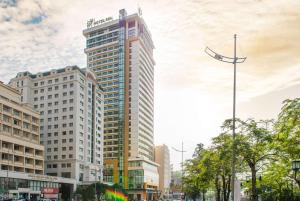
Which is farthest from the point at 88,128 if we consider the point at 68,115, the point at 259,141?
the point at 259,141

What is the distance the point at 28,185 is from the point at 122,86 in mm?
68190

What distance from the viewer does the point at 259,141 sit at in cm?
3659

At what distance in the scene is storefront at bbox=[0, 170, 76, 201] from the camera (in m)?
79.8

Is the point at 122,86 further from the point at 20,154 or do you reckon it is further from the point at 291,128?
the point at 291,128

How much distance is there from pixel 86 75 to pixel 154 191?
60.6 metres

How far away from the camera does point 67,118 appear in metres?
115

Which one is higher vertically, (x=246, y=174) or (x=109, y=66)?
(x=109, y=66)

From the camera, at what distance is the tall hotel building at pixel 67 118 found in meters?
113

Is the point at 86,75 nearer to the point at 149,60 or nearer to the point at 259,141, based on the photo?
the point at 149,60

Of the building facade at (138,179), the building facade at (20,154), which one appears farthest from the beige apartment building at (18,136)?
the building facade at (138,179)

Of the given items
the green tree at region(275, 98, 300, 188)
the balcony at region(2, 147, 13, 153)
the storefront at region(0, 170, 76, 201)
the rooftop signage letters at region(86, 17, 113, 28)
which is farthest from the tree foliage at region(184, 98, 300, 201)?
the rooftop signage letters at region(86, 17, 113, 28)

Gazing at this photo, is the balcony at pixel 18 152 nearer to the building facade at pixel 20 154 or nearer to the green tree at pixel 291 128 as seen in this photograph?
the building facade at pixel 20 154

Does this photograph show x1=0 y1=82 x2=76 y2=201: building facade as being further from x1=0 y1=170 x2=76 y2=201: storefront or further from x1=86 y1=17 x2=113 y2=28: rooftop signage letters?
x1=86 y1=17 x2=113 y2=28: rooftop signage letters

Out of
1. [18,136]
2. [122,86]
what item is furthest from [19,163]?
[122,86]
